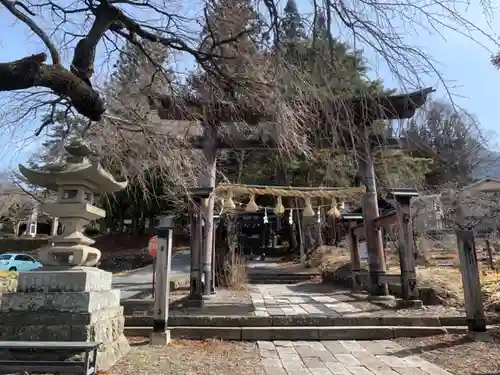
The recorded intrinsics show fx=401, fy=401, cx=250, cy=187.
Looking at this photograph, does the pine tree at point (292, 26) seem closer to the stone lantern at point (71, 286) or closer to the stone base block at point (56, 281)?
the stone lantern at point (71, 286)

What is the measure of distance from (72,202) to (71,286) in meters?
1.09

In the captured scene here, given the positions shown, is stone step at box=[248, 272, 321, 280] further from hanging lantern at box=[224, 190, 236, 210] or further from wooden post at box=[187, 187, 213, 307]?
wooden post at box=[187, 187, 213, 307]

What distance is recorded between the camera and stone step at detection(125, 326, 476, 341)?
607 centimetres

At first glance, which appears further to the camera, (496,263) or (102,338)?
(496,263)

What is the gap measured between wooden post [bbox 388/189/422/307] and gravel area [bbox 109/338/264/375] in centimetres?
355

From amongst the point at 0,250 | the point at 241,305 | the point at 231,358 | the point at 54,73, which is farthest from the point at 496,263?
the point at 0,250

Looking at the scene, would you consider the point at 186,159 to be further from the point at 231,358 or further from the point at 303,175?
the point at 303,175

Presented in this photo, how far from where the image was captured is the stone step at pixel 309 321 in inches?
249

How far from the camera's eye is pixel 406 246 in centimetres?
789

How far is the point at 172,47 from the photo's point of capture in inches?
Answer: 194

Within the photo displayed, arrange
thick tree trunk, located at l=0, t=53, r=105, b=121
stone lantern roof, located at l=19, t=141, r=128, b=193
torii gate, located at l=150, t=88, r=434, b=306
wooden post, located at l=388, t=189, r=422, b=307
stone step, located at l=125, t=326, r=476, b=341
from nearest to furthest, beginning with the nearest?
torii gate, located at l=150, t=88, r=434, b=306
thick tree trunk, located at l=0, t=53, r=105, b=121
stone lantern roof, located at l=19, t=141, r=128, b=193
stone step, located at l=125, t=326, r=476, b=341
wooden post, located at l=388, t=189, r=422, b=307

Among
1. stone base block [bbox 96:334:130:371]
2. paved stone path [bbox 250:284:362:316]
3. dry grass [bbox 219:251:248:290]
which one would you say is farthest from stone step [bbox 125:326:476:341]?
dry grass [bbox 219:251:248:290]

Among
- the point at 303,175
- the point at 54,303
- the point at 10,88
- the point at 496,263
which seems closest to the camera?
the point at 10,88

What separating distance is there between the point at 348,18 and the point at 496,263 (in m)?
12.5
